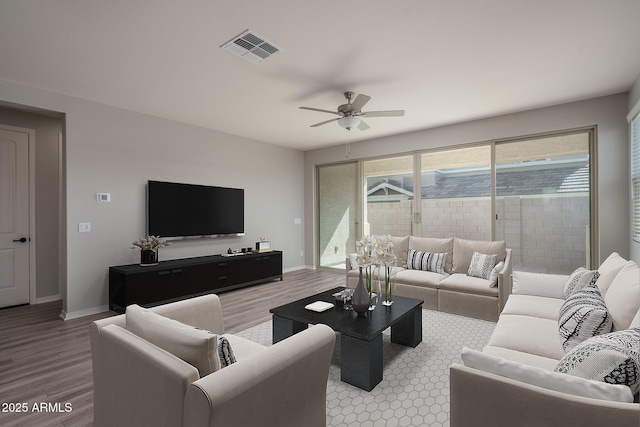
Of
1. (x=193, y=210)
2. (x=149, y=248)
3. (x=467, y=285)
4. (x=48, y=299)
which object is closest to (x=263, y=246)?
(x=193, y=210)

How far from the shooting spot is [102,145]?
4.09 metres

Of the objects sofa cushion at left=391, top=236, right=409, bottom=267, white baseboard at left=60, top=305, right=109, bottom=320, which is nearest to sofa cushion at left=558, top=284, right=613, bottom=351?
sofa cushion at left=391, top=236, right=409, bottom=267

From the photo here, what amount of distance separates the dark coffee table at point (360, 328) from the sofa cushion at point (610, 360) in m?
1.20

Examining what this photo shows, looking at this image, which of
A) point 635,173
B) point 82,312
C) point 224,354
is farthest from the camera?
point 82,312

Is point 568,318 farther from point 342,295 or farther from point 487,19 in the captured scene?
point 487,19

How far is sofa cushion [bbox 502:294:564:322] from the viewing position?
251cm

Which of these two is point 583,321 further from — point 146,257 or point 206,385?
point 146,257

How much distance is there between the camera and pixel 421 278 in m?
4.18

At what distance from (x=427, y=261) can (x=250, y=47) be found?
3.58 m

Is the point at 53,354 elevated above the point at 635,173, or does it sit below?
below

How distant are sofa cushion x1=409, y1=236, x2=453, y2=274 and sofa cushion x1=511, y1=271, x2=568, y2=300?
1346mm

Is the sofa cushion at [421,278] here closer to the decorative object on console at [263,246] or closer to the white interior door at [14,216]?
the decorative object on console at [263,246]

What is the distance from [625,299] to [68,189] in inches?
209

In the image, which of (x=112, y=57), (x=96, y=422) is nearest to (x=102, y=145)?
(x=112, y=57)
